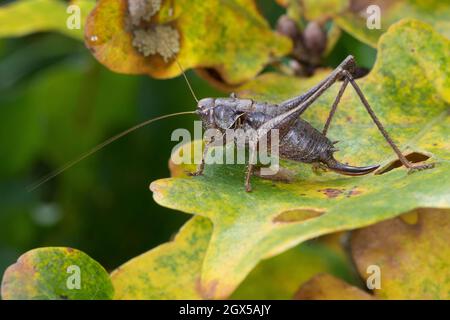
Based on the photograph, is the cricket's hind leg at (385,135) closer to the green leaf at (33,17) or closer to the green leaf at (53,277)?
the green leaf at (53,277)

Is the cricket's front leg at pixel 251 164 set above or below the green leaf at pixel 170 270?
above

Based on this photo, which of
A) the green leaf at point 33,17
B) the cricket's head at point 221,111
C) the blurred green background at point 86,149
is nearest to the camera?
the cricket's head at point 221,111

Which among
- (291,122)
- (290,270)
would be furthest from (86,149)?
(291,122)

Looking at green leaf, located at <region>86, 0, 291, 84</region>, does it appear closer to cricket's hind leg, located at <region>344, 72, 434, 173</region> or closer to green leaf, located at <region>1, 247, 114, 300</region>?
cricket's hind leg, located at <region>344, 72, 434, 173</region>

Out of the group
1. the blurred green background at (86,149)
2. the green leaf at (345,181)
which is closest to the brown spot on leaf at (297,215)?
the green leaf at (345,181)

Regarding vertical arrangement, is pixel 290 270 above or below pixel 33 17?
below

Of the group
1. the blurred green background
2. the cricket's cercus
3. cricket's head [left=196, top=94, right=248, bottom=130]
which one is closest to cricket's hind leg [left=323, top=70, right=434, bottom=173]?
the cricket's cercus

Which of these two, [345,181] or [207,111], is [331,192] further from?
[207,111]
